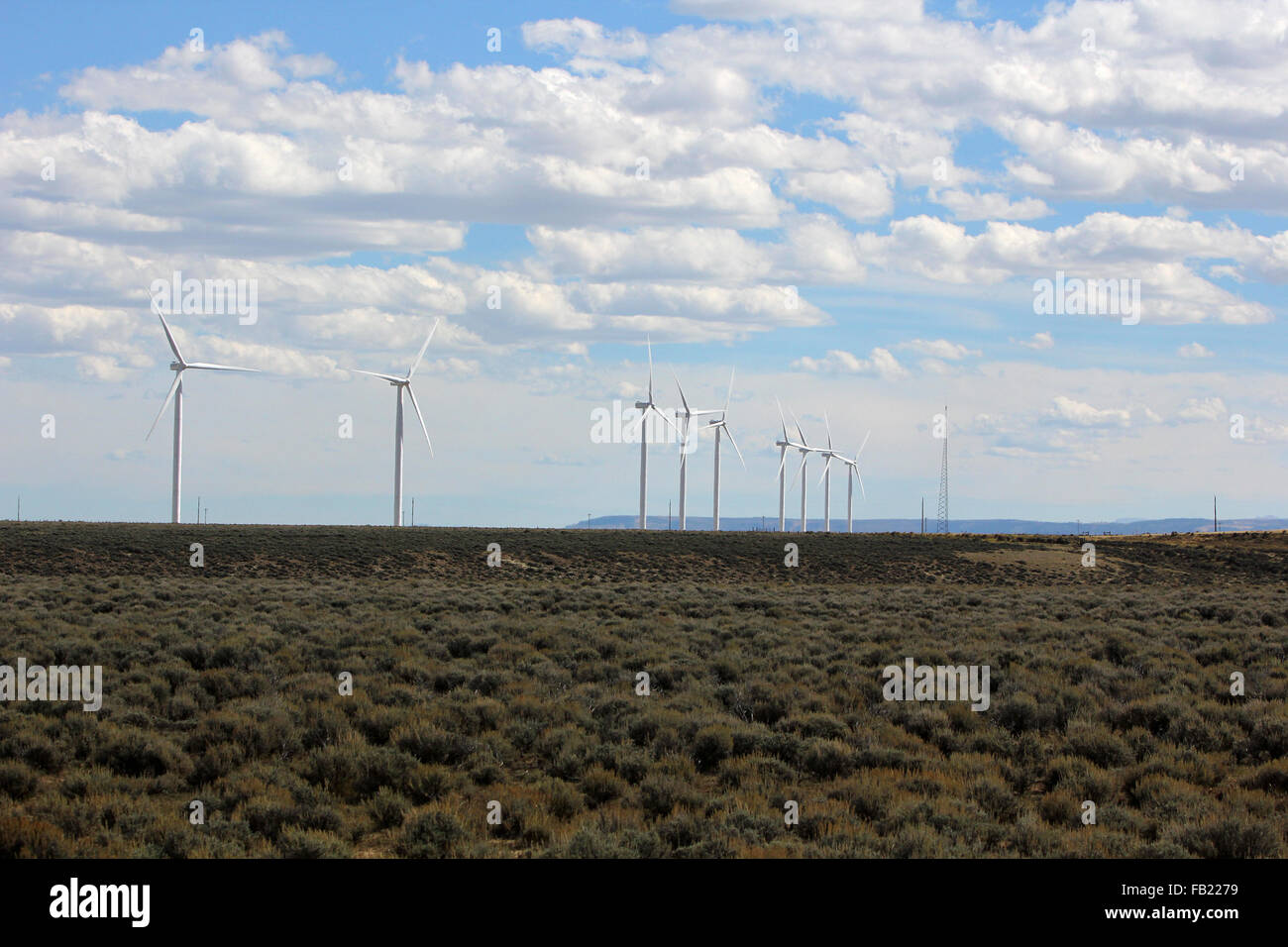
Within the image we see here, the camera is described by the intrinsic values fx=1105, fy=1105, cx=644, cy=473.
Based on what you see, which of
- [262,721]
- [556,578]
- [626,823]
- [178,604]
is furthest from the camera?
[556,578]

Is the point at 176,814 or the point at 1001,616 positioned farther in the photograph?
the point at 1001,616

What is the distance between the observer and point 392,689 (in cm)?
1878

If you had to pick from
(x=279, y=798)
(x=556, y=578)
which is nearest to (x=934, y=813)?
(x=279, y=798)

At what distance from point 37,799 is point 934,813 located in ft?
34.6

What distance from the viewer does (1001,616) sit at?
33.0 m

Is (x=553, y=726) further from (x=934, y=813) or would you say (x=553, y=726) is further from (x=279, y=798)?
(x=934, y=813)

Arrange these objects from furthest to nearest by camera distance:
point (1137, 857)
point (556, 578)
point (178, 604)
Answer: point (556, 578), point (178, 604), point (1137, 857)

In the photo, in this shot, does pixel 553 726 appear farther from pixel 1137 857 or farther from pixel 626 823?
pixel 1137 857

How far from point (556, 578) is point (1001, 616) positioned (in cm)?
2511
